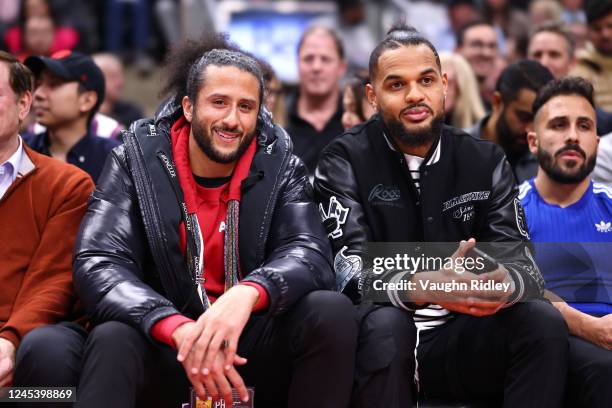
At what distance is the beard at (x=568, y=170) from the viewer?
438cm

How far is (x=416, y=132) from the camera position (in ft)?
13.1

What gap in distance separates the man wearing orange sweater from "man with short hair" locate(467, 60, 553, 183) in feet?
8.12

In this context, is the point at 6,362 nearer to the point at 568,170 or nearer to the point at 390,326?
the point at 390,326

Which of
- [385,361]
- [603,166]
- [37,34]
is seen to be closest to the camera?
[385,361]

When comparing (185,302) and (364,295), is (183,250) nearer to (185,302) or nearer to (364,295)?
(185,302)

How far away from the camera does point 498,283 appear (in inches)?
141

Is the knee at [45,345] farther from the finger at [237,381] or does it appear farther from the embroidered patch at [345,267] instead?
the embroidered patch at [345,267]

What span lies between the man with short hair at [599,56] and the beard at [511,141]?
64.1 inches

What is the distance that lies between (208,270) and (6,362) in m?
0.83

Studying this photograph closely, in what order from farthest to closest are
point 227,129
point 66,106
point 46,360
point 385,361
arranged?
point 66,106
point 227,129
point 385,361
point 46,360

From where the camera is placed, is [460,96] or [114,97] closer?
[460,96]

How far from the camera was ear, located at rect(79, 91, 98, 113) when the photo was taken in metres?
5.44

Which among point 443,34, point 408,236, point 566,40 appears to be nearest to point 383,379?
point 408,236

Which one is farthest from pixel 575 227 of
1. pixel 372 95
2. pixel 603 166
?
pixel 372 95
